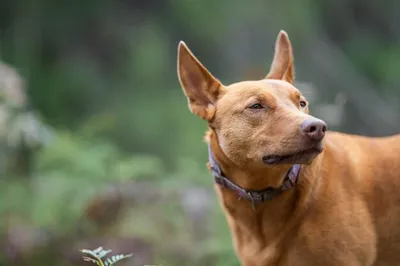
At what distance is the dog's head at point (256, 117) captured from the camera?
3602 mm

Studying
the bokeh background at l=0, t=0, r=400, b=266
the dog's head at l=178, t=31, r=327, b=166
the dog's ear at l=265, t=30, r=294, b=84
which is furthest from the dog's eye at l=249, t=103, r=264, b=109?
the bokeh background at l=0, t=0, r=400, b=266

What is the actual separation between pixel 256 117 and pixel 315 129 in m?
0.39

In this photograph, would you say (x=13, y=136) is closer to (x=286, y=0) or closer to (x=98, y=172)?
(x=98, y=172)

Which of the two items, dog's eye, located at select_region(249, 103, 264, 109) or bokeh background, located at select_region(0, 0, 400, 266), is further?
bokeh background, located at select_region(0, 0, 400, 266)

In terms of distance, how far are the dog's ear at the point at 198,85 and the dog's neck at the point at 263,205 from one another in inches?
6.4

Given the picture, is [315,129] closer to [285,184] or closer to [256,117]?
[256,117]

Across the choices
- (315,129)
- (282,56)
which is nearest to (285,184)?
(315,129)

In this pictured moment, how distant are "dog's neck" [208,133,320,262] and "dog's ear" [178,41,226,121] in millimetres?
162

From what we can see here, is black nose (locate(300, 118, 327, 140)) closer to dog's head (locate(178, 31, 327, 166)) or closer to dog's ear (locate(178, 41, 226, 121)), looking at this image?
dog's head (locate(178, 31, 327, 166))

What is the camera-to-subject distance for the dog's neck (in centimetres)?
395

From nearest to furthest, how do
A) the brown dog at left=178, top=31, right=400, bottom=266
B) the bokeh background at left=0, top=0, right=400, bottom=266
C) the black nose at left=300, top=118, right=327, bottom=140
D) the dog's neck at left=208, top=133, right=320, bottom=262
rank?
the black nose at left=300, top=118, right=327, bottom=140 → the brown dog at left=178, top=31, right=400, bottom=266 → the dog's neck at left=208, top=133, right=320, bottom=262 → the bokeh background at left=0, top=0, right=400, bottom=266

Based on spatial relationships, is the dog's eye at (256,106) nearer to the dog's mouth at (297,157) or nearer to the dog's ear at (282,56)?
the dog's mouth at (297,157)

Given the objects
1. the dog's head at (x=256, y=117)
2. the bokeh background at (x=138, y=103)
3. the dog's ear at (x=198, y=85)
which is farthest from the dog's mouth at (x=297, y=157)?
the bokeh background at (x=138, y=103)

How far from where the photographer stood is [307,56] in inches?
459
